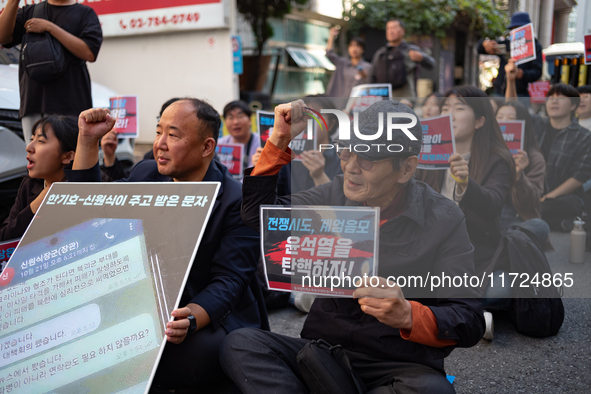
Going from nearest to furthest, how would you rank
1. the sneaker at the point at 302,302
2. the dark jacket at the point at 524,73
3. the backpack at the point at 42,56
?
the sneaker at the point at 302,302, the backpack at the point at 42,56, the dark jacket at the point at 524,73

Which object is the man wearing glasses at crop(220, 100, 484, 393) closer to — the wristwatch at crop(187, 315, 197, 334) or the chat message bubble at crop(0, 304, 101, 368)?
the wristwatch at crop(187, 315, 197, 334)

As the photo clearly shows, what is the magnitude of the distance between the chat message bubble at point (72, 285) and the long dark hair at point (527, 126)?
1487mm

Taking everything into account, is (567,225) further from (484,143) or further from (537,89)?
(537,89)

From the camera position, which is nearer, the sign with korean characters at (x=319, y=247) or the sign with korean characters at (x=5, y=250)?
the sign with korean characters at (x=319, y=247)

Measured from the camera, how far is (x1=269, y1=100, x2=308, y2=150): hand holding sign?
64.7 inches

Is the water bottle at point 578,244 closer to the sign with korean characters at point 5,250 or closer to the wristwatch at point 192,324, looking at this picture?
the wristwatch at point 192,324

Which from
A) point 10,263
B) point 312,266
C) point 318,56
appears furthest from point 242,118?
point 318,56

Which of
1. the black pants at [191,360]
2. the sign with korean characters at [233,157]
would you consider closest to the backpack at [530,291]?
the black pants at [191,360]

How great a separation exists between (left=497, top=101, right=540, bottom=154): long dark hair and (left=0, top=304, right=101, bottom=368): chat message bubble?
5.51 ft

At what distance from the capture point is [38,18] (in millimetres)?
3348

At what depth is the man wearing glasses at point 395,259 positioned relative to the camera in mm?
1558

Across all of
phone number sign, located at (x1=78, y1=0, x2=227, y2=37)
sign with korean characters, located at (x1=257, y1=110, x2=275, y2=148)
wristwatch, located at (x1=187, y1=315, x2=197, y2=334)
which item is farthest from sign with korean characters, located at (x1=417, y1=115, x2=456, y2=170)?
phone number sign, located at (x1=78, y1=0, x2=227, y2=37)

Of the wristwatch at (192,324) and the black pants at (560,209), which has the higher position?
the black pants at (560,209)

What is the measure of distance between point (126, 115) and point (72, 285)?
2.53 meters
